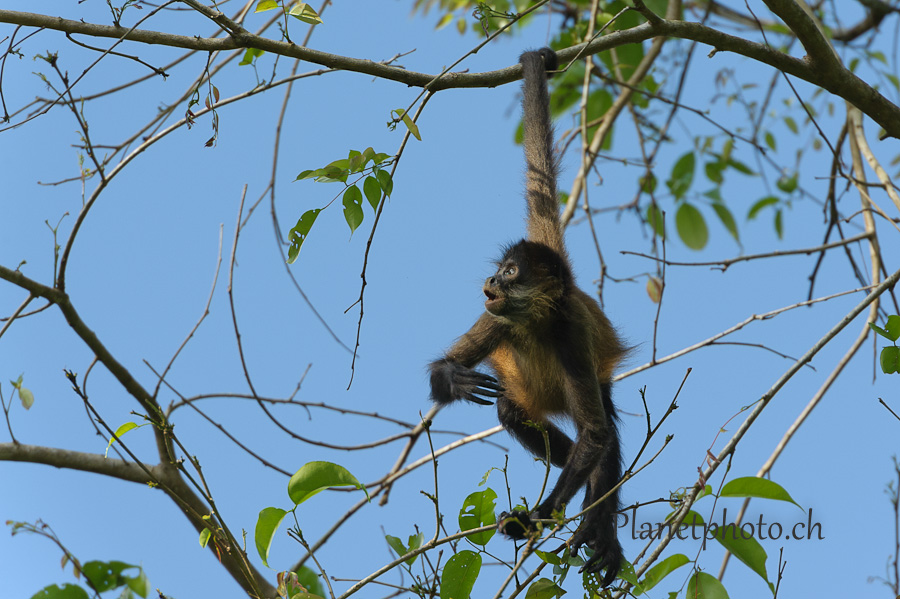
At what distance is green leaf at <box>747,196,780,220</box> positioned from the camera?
25.5 feet

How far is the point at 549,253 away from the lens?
4.99 meters

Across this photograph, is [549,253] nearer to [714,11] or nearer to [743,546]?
[743,546]

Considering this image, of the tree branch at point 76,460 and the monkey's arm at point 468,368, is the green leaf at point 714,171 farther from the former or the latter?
the tree branch at point 76,460

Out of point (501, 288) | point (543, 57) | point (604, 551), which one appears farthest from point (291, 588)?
point (543, 57)

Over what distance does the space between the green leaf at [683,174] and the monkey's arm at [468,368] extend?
3416 mm

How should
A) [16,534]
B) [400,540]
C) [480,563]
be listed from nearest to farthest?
[480,563] < [400,540] < [16,534]

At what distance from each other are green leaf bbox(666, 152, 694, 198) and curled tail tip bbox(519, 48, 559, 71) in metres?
3.13

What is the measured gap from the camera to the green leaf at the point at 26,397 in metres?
4.32

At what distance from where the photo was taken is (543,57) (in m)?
4.80

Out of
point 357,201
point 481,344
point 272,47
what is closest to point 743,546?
point 357,201

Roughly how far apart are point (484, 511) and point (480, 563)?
0.59 feet

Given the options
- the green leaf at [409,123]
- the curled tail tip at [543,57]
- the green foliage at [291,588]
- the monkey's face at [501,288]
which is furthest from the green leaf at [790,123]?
the green foliage at [291,588]

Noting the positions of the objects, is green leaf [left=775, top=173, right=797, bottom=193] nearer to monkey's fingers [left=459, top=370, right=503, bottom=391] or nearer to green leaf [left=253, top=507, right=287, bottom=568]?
monkey's fingers [left=459, top=370, right=503, bottom=391]

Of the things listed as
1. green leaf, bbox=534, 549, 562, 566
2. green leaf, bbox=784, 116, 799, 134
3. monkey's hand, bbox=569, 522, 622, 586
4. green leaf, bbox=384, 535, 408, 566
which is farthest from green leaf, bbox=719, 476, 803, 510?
green leaf, bbox=784, 116, 799, 134
